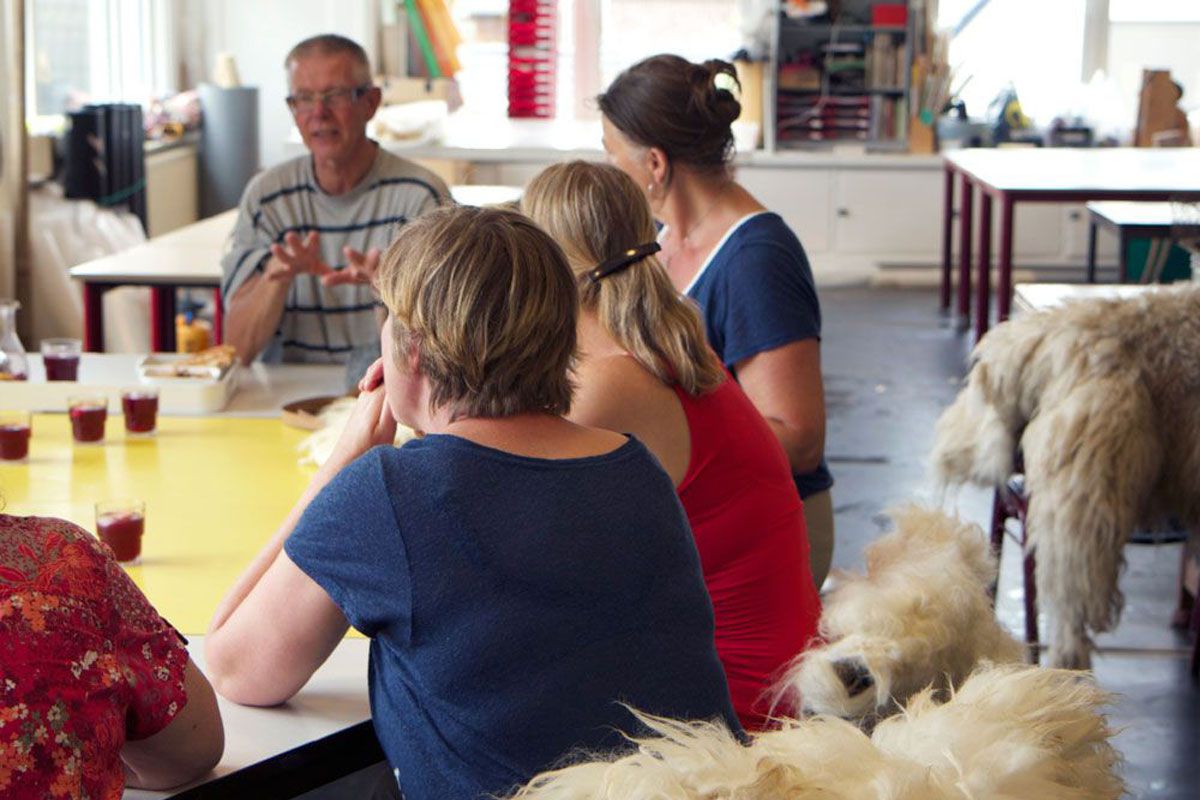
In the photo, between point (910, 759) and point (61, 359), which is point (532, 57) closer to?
point (61, 359)

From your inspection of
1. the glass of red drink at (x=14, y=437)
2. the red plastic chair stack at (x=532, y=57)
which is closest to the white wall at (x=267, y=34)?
the red plastic chair stack at (x=532, y=57)

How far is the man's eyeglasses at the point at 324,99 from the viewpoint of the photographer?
3648mm

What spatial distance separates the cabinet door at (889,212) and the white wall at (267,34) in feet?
10.1

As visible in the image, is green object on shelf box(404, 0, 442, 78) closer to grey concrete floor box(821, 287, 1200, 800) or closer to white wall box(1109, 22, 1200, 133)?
grey concrete floor box(821, 287, 1200, 800)

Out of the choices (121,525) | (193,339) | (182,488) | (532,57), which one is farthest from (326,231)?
(532,57)

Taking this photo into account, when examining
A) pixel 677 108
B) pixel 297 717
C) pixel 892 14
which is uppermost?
pixel 892 14

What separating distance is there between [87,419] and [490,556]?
157 centimetres

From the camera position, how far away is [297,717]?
172cm

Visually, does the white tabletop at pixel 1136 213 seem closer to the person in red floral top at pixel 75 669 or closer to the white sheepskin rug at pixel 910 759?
the white sheepskin rug at pixel 910 759

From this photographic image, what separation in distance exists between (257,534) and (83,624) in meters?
1.00

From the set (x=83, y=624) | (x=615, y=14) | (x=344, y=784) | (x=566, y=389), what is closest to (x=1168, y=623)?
(x=344, y=784)

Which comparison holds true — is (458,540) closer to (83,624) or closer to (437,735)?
(437,735)

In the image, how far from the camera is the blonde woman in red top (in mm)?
1966

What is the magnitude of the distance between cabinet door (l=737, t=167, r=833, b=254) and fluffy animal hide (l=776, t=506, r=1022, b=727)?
25.4 ft
